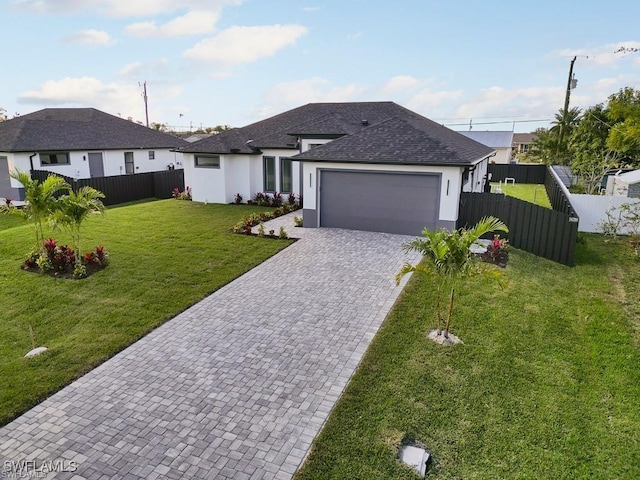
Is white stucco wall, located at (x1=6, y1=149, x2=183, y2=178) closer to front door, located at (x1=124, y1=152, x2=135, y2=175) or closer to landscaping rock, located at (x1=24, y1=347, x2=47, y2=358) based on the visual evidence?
front door, located at (x1=124, y1=152, x2=135, y2=175)

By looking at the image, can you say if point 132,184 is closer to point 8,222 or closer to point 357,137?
point 8,222

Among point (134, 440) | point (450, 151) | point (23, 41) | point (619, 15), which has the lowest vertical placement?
point (134, 440)

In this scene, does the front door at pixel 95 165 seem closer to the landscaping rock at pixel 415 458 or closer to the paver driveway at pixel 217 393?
the paver driveway at pixel 217 393

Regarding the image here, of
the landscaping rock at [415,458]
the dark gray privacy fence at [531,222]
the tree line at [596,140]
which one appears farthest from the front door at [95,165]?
the tree line at [596,140]

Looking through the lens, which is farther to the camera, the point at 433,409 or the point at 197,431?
the point at 433,409

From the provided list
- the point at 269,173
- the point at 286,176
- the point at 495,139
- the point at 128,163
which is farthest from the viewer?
the point at 495,139

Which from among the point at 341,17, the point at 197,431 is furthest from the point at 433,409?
the point at 341,17

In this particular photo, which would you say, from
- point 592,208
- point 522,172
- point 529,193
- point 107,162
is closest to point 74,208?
point 107,162

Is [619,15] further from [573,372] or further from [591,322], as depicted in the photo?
[573,372]
